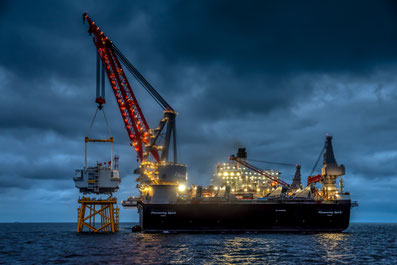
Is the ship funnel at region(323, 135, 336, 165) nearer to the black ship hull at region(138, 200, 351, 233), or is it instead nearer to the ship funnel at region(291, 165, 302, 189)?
the black ship hull at region(138, 200, 351, 233)

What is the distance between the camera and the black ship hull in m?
77.4

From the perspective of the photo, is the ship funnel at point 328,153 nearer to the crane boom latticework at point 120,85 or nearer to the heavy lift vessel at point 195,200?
the heavy lift vessel at point 195,200

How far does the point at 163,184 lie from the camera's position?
8188 cm

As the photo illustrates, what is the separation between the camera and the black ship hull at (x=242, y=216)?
7738cm

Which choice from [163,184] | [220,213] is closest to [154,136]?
[163,184]

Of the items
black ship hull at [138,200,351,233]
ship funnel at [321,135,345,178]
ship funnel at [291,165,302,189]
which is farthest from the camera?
ship funnel at [291,165,302,189]

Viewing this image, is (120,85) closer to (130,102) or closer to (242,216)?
(130,102)

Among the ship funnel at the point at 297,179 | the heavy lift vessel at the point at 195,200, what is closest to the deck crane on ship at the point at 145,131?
the heavy lift vessel at the point at 195,200

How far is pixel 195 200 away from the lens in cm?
7875

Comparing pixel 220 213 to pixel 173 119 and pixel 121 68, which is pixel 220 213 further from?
pixel 121 68

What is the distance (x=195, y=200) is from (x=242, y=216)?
9623 mm

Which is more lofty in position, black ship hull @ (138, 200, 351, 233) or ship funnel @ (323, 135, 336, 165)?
ship funnel @ (323, 135, 336, 165)

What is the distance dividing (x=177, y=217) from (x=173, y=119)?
21.6 m

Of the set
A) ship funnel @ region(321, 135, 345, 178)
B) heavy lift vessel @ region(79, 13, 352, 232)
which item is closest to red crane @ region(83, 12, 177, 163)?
heavy lift vessel @ region(79, 13, 352, 232)
